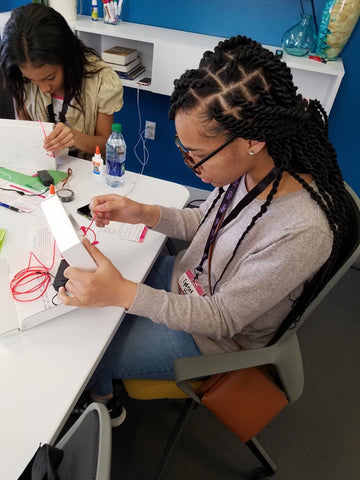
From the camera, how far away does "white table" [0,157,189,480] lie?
674 mm

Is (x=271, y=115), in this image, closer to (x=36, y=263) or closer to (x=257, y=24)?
(x=36, y=263)

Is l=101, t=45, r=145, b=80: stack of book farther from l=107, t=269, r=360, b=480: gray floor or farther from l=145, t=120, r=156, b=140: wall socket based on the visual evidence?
l=107, t=269, r=360, b=480: gray floor

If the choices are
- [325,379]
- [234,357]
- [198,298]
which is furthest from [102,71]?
[325,379]

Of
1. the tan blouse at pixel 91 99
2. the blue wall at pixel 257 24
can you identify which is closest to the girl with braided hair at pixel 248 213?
the tan blouse at pixel 91 99

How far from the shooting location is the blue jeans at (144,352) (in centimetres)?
105

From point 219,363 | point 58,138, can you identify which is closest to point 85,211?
point 58,138

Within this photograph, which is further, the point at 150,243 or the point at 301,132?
the point at 150,243

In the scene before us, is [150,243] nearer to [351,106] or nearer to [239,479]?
[239,479]

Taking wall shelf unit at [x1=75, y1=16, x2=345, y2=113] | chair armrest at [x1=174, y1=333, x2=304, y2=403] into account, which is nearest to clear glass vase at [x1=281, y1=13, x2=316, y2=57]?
wall shelf unit at [x1=75, y1=16, x2=345, y2=113]

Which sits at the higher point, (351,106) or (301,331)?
(351,106)

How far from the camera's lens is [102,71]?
164 cm

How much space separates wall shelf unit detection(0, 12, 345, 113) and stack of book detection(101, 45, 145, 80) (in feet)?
0.22

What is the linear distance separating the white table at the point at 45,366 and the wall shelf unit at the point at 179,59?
133 centimetres

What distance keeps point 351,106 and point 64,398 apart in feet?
7.09
